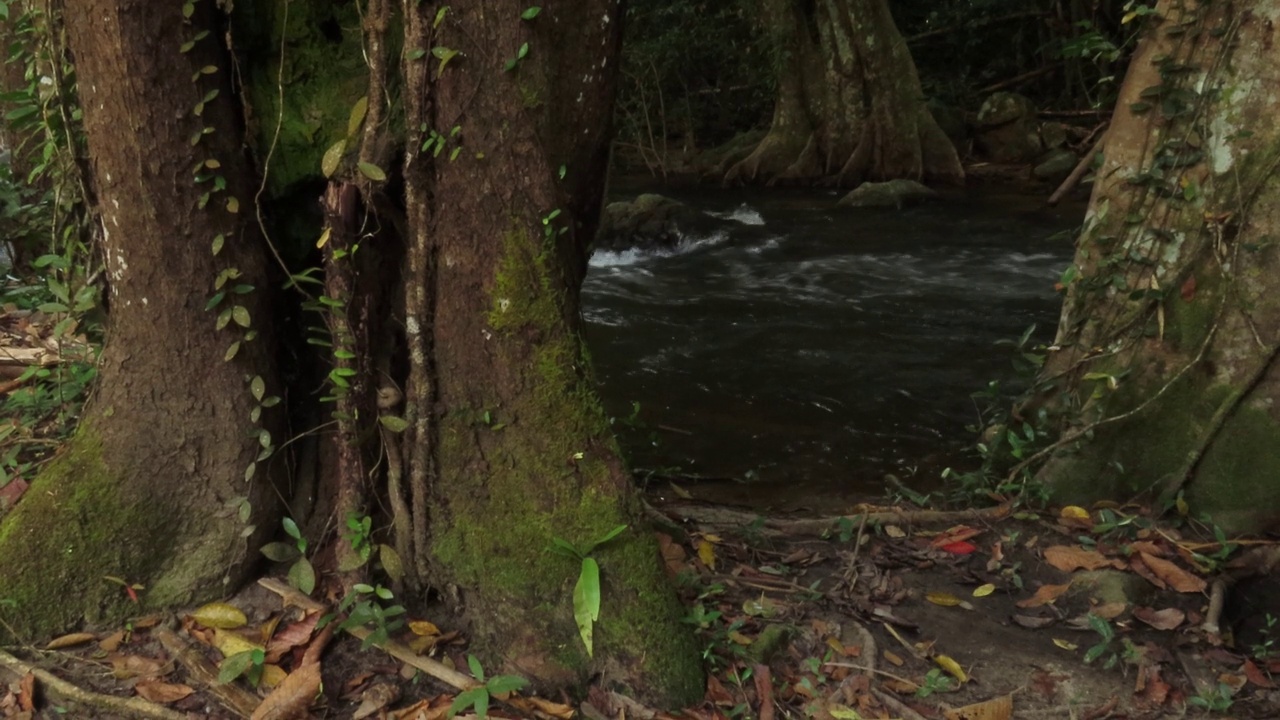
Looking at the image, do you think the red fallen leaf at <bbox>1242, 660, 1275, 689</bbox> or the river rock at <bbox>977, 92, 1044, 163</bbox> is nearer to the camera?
the red fallen leaf at <bbox>1242, 660, 1275, 689</bbox>

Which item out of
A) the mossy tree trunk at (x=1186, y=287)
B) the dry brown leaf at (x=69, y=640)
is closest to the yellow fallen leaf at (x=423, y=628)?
the dry brown leaf at (x=69, y=640)

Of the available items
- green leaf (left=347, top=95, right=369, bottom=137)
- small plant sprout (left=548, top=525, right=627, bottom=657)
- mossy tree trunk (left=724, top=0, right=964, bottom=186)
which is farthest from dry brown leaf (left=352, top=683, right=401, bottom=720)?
mossy tree trunk (left=724, top=0, right=964, bottom=186)

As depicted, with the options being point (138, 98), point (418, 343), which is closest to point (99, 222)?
point (138, 98)

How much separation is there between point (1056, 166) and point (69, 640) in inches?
614

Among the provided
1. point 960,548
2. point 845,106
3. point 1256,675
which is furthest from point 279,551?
point 845,106

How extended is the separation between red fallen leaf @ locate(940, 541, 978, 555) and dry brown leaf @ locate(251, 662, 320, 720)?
7.75ft

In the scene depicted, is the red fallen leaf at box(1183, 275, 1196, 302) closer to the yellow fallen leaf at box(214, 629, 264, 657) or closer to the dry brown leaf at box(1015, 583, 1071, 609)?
the dry brown leaf at box(1015, 583, 1071, 609)

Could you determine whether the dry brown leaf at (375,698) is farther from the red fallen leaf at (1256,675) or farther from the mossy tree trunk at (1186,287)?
the mossy tree trunk at (1186,287)

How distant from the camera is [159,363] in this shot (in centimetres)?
309

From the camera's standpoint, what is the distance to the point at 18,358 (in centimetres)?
440

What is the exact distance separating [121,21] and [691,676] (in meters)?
2.38

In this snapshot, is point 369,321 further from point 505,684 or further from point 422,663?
point 505,684

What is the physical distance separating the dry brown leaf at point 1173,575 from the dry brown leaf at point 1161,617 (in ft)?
0.42

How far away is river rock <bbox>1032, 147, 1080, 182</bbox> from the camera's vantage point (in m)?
15.7
